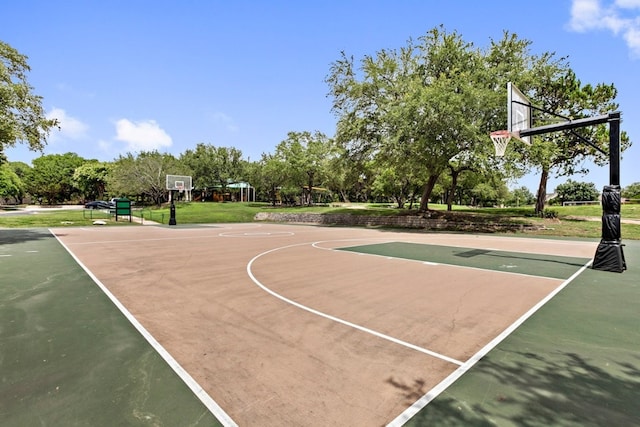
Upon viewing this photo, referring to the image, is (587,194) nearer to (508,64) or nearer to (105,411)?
(508,64)

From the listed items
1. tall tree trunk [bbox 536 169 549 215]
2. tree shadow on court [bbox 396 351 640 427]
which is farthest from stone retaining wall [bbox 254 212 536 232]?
tree shadow on court [bbox 396 351 640 427]

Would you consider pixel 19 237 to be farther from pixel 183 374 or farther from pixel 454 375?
pixel 454 375

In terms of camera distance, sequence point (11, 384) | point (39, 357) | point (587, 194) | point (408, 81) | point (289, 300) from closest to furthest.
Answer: point (11, 384) < point (39, 357) < point (289, 300) < point (408, 81) < point (587, 194)

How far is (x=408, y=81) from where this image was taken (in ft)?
77.2

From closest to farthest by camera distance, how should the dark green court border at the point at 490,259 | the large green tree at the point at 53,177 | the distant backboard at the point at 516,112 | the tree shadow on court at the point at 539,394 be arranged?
1. the tree shadow on court at the point at 539,394
2. the dark green court border at the point at 490,259
3. the distant backboard at the point at 516,112
4. the large green tree at the point at 53,177

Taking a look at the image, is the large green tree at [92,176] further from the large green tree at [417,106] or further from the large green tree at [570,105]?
the large green tree at [570,105]

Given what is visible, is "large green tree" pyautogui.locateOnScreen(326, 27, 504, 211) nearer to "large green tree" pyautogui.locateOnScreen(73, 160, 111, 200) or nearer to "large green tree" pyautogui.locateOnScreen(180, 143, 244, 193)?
"large green tree" pyautogui.locateOnScreen(180, 143, 244, 193)

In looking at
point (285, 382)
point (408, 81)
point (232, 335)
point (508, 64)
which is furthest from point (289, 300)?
point (508, 64)

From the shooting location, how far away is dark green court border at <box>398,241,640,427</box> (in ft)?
9.41

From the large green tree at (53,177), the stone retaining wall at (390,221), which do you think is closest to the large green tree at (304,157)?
the stone retaining wall at (390,221)

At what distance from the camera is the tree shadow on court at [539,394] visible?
2838 millimetres

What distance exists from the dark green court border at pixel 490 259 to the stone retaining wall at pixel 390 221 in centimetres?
1050

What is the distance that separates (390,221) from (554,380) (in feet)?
82.1

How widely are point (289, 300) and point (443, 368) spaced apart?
131 inches
